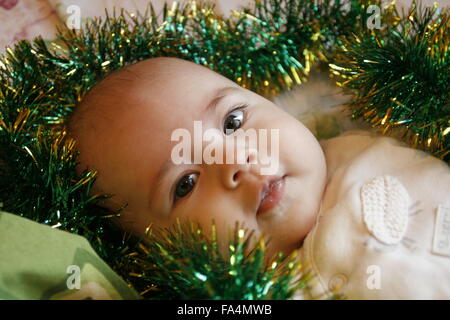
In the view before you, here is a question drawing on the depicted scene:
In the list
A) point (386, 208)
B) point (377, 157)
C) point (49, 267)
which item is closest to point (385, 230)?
point (386, 208)

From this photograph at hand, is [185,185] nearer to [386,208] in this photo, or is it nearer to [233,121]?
[233,121]

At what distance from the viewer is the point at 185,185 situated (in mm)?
921

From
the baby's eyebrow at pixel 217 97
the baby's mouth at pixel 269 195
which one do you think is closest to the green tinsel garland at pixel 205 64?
the baby's mouth at pixel 269 195

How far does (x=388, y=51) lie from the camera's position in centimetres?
98

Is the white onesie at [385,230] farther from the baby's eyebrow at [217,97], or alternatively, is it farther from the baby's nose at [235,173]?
the baby's eyebrow at [217,97]

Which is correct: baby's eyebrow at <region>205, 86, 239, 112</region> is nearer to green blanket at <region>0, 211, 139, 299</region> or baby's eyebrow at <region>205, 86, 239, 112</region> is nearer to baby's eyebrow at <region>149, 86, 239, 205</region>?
baby's eyebrow at <region>149, 86, 239, 205</region>

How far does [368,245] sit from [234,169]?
28cm

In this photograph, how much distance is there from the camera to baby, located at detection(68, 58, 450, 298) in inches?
33.6

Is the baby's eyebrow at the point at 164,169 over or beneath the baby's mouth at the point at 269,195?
over

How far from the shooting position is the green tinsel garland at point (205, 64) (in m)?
0.69

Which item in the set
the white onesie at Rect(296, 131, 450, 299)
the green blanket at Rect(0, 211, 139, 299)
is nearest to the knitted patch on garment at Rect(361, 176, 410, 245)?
the white onesie at Rect(296, 131, 450, 299)

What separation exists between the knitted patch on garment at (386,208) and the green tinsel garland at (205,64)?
131 mm

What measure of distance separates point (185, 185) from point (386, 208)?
0.38 metres
